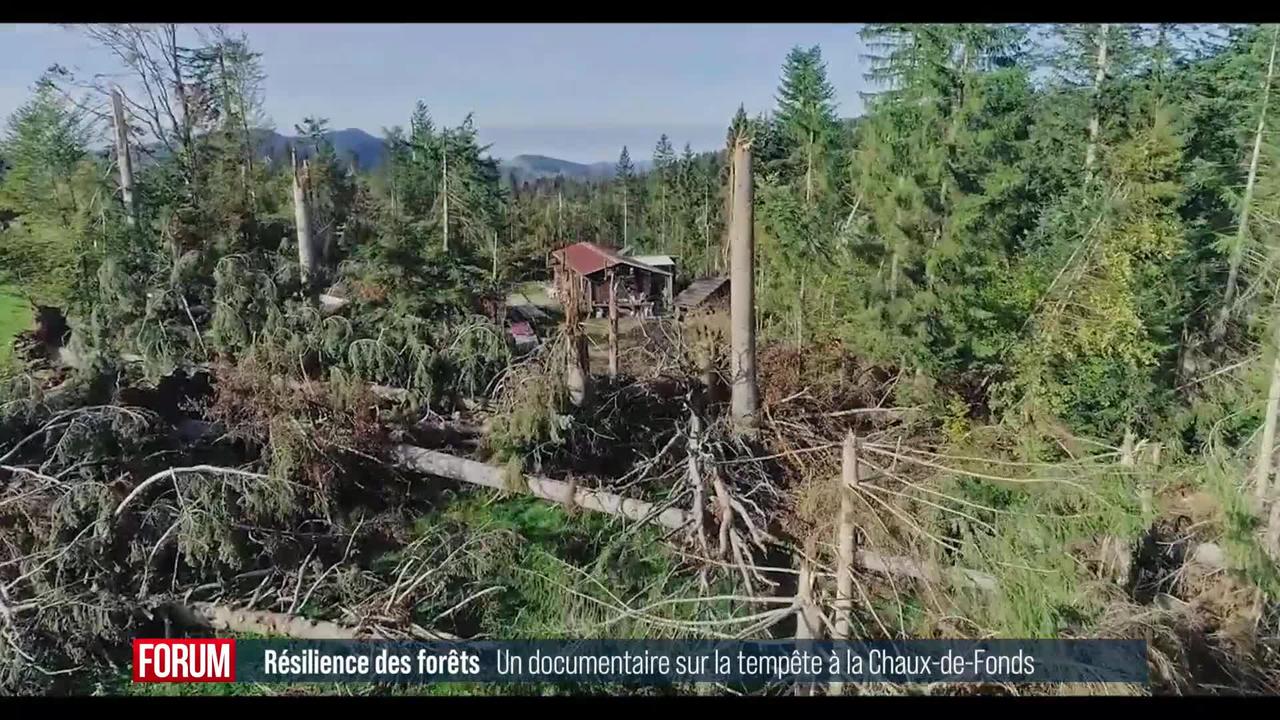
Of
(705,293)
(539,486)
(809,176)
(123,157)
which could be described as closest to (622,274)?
(705,293)

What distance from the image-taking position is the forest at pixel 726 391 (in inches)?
152

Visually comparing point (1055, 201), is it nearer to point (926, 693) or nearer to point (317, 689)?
point (926, 693)

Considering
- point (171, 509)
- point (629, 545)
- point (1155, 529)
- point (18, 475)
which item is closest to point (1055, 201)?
point (1155, 529)

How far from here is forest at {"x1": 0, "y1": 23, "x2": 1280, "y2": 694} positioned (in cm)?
386

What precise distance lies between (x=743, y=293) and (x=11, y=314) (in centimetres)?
827

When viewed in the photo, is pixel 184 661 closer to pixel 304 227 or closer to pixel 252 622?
pixel 252 622

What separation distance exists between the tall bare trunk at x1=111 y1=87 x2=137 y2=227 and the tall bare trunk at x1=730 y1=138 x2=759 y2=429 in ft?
19.7

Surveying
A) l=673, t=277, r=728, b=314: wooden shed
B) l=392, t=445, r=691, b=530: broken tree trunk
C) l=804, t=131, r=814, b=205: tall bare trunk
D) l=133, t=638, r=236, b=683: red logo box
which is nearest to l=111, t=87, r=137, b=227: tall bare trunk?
l=392, t=445, r=691, b=530: broken tree trunk

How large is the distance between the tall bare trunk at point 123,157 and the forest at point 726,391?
4 cm

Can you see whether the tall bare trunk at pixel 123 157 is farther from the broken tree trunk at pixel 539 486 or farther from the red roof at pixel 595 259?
the red roof at pixel 595 259

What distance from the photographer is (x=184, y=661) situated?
4488 millimetres

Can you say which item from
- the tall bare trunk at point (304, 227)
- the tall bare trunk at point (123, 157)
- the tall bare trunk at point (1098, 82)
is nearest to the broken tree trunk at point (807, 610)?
the tall bare trunk at point (304, 227)

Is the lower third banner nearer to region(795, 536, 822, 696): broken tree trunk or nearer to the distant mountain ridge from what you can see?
region(795, 536, 822, 696): broken tree trunk
